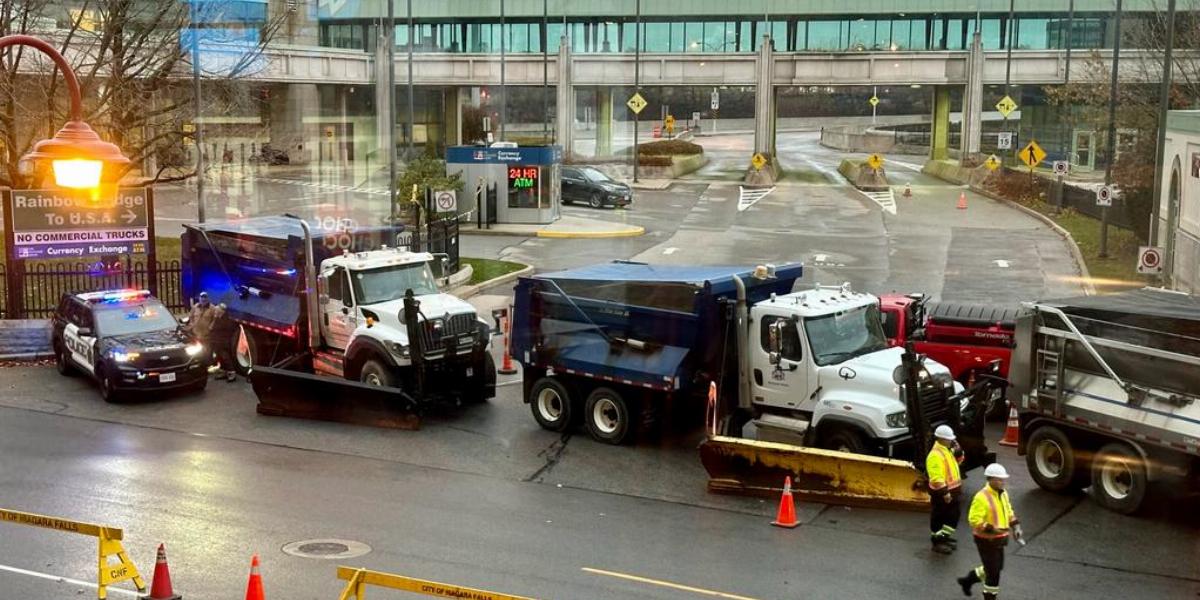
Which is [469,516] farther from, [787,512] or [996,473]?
[996,473]

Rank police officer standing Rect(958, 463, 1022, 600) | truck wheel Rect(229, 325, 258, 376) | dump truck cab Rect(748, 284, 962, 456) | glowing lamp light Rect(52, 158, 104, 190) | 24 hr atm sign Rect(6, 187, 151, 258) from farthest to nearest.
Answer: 1. 24 hr atm sign Rect(6, 187, 151, 258)
2. truck wheel Rect(229, 325, 258, 376)
3. dump truck cab Rect(748, 284, 962, 456)
4. police officer standing Rect(958, 463, 1022, 600)
5. glowing lamp light Rect(52, 158, 104, 190)

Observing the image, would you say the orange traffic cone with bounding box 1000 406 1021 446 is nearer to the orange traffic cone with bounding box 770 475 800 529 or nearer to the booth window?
the orange traffic cone with bounding box 770 475 800 529

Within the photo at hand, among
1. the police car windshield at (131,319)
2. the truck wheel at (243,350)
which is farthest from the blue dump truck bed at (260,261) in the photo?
the police car windshield at (131,319)

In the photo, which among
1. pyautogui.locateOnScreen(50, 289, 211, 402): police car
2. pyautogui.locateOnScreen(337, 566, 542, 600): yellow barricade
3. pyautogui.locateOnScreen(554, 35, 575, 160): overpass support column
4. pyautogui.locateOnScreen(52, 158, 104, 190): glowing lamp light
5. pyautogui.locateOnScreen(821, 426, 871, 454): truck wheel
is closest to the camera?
pyautogui.locateOnScreen(52, 158, 104, 190): glowing lamp light

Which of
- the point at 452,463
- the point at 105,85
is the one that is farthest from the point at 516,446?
the point at 105,85

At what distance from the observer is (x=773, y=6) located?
74.9 metres

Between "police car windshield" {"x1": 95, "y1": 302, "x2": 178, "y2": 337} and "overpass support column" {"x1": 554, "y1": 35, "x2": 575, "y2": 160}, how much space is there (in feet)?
167

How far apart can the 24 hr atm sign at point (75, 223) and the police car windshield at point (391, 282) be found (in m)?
7.95

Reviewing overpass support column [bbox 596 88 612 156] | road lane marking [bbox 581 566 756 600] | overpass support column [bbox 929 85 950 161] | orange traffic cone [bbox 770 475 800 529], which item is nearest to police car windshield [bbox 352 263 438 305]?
orange traffic cone [bbox 770 475 800 529]

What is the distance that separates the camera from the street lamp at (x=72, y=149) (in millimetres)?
8656

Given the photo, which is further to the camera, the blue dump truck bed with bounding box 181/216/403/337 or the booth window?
the booth window

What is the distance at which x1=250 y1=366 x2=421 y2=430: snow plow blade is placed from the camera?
771 inches

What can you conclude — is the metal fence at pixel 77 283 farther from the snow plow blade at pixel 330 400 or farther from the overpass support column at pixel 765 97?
the overpass support column at pixel 765 97

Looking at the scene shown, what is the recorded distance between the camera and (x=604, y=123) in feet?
255
